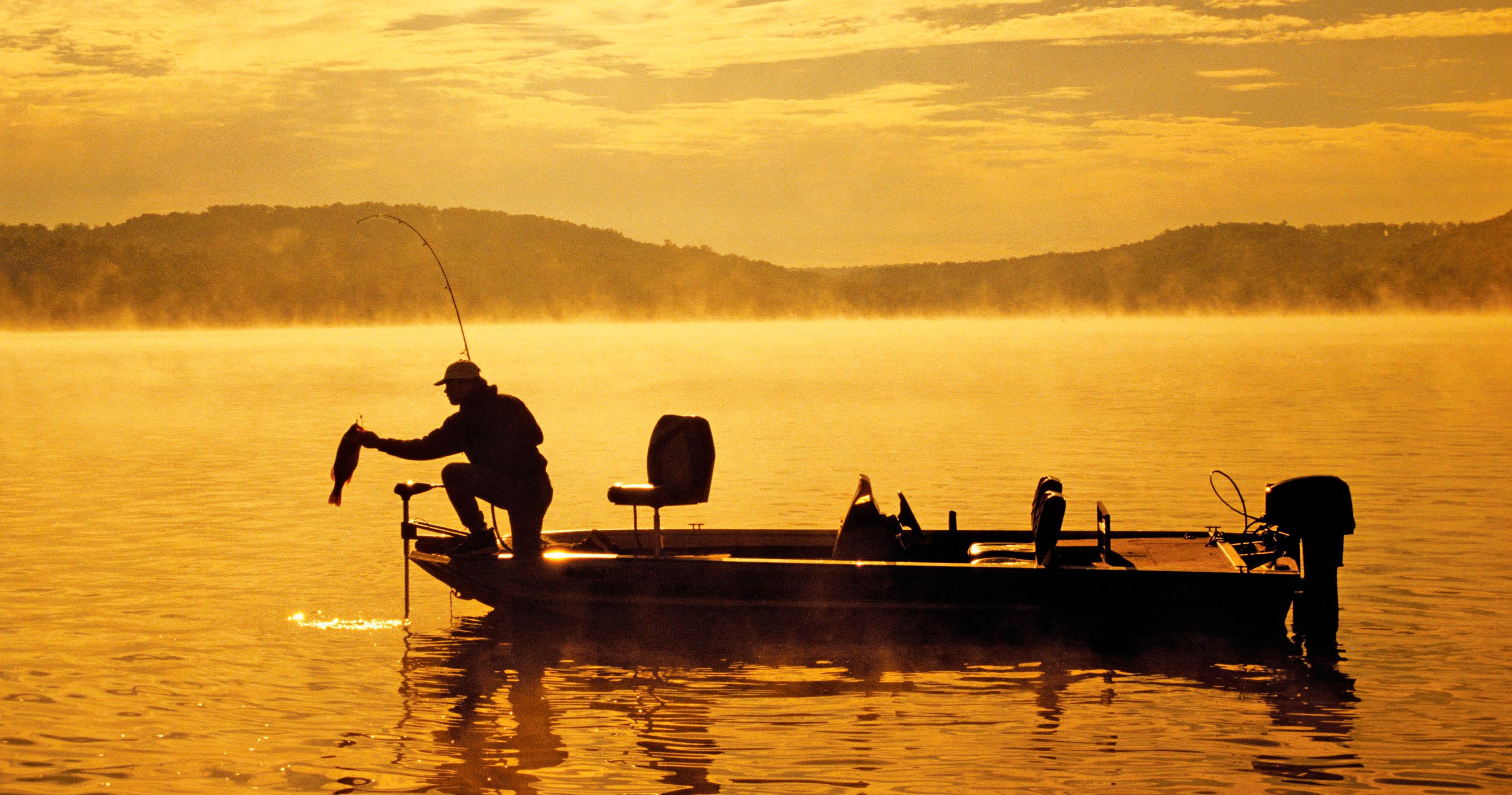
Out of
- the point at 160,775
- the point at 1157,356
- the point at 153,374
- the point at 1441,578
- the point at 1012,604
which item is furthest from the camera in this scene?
the point at 1157,356

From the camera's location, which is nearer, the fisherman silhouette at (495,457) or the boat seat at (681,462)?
the boat seat at (681,462)

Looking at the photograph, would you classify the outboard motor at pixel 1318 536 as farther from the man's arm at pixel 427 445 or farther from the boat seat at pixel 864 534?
the man's arm at pixel 427 445

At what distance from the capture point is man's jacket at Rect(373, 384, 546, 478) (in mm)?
10852

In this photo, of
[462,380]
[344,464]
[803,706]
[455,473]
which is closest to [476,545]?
[455,473]

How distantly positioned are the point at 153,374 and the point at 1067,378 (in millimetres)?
38494

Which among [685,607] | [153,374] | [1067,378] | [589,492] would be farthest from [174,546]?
[153,374]

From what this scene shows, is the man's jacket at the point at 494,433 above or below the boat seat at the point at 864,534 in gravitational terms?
above

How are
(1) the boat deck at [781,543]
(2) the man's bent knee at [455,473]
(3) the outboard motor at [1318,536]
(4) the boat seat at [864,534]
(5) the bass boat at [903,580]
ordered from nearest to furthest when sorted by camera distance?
(5) the bass boat at [903,580]
(3) the outboard motor at [1318,536]
(2) the man's bent knee at [455,473]
(4) the boat seat at [864,534]
(1) the boat deck at [781,543]

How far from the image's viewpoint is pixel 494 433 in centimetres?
1091

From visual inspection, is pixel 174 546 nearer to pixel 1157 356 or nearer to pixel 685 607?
pixel 685 607

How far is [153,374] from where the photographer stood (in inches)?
2672

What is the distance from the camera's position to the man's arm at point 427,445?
10.4 m

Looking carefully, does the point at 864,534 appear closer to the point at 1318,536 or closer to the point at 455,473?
the point at 455,473

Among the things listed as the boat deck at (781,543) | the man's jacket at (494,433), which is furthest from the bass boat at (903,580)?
the boat deck at (781,543)
